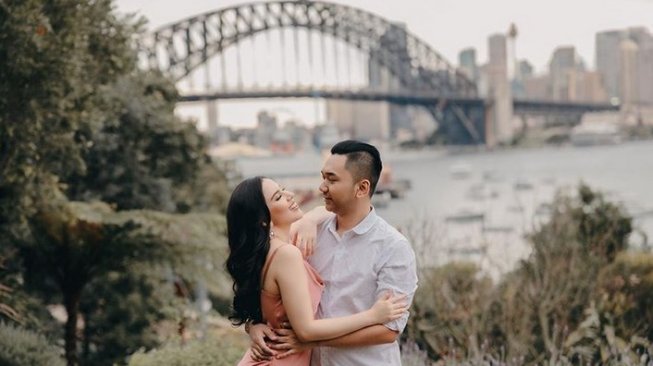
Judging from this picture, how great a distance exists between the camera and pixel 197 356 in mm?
4992

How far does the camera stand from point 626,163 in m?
70.2

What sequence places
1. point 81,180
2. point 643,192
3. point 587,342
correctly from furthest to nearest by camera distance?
1. point 643,192
2. point 81,180
3. point 587,342

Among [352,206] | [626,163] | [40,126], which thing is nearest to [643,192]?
[626,163]

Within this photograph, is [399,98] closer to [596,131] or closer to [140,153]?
[596,131]

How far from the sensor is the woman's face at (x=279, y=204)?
2.60m

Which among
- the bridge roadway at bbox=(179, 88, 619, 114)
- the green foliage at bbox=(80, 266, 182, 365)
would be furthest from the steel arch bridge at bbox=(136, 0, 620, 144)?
the green foliage at bbox=(80, 266, 182, 365)

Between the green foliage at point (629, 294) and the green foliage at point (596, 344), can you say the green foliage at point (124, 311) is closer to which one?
the green foliage at point (629, 294)

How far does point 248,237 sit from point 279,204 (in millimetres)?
124

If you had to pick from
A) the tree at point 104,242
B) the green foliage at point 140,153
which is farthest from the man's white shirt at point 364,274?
the green foliage at point 140,153

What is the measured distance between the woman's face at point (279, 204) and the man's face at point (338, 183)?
128 mm

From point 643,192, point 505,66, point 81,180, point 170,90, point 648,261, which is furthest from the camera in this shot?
point 505,66

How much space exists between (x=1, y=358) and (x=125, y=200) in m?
6.10

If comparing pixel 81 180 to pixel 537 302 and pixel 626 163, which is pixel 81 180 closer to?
pixel 537 302

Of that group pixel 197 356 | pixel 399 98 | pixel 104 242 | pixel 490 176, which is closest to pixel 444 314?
pixel 197 356
